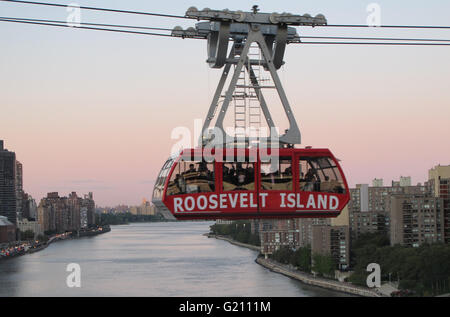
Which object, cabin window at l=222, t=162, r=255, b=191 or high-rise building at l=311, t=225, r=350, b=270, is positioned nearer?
cabin window at l=222, t=162, r=255, b=191

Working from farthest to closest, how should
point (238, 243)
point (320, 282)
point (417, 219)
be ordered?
point (238, 243) < point (417, 219) < point (320, 282)

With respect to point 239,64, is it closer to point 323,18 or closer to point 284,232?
point 323,18

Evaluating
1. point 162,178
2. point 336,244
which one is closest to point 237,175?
point 162,178

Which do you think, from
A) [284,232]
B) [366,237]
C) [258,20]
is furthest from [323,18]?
[284,232]

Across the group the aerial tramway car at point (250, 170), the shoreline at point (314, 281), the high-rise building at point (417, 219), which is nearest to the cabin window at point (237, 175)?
the aerial tramway car at point (250, 170)

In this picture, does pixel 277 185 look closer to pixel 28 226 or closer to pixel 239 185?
→ pixel 239 185

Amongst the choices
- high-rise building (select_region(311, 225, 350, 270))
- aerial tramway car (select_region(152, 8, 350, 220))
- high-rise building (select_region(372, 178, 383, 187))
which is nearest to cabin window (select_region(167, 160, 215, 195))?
aerial tramway car (select_region(152, 8, 350, 220))

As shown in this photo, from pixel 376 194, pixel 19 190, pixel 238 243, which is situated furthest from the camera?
pixel 19 190

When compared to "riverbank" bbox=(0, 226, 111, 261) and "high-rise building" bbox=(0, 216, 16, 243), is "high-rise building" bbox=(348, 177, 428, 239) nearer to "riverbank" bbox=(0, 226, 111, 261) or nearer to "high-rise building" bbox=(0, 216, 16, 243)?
"riverbank" bbox=(0, 226, 111, 261)
